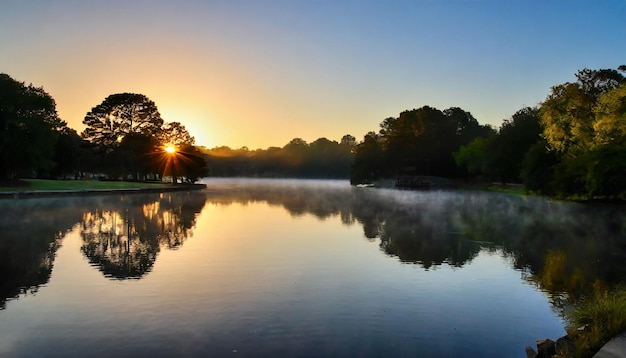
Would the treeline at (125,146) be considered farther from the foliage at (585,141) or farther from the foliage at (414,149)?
the foliage at (585,141)

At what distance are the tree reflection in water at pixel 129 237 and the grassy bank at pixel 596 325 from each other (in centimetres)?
1079

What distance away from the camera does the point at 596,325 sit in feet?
24.9

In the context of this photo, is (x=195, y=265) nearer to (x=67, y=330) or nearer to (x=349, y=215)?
(x=67, y=330)

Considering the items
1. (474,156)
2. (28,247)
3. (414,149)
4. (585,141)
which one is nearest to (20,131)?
(28,247)

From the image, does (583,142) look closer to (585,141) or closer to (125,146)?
(585,141)

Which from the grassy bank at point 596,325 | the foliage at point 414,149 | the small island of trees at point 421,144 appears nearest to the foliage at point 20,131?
the small island of trees at point 421,144

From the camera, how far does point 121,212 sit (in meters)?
35.1

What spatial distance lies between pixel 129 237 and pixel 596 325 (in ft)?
62.0

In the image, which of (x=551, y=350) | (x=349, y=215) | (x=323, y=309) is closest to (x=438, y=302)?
(x=323, y=309)

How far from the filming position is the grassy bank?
7.15 metres

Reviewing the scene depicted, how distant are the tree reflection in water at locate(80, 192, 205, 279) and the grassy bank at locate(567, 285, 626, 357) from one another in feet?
35.4

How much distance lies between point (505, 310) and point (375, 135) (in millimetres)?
159396

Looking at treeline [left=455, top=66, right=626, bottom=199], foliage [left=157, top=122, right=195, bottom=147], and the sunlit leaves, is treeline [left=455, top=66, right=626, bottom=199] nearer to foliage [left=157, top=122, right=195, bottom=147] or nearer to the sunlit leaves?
the sunlit leaves

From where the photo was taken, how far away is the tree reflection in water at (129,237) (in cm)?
1549
